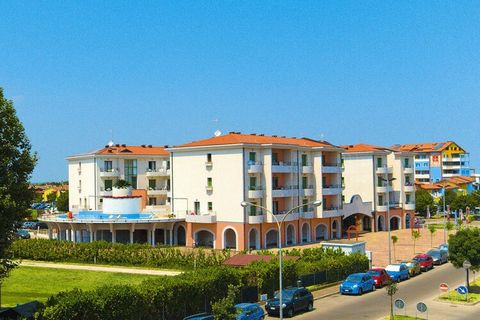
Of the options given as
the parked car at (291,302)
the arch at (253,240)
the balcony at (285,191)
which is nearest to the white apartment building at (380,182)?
the balcony at (285,191)

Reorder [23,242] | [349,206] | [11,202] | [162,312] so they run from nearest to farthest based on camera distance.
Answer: [11,202], [162,312], [23,242], [349,206]

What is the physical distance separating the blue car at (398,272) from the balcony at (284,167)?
22.4m

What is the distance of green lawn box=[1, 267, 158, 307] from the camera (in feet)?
122

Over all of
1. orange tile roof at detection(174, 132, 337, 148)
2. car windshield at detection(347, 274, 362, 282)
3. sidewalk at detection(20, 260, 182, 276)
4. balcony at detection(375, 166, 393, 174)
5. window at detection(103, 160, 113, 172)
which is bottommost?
sidewalk at detection(20, 260, 182, 276)

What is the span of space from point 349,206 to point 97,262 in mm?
36119

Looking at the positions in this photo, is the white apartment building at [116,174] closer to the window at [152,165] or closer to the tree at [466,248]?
the window at [152,165]

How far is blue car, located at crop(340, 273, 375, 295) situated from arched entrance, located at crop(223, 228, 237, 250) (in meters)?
26.3

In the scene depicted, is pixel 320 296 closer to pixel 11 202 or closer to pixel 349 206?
pixel 11 202

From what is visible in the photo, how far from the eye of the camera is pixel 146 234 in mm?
69500

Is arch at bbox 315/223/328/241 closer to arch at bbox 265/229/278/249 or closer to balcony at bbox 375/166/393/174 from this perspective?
arch at bbox 265/229/278/249

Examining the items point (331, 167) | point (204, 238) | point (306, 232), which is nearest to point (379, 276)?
point (306, 232)

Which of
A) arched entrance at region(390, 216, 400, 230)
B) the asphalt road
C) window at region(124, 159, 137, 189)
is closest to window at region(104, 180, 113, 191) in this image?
window at region(124, 159, 137, 189)

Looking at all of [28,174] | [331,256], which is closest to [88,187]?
[331,256]

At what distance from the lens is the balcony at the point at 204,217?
62312 millimetres
